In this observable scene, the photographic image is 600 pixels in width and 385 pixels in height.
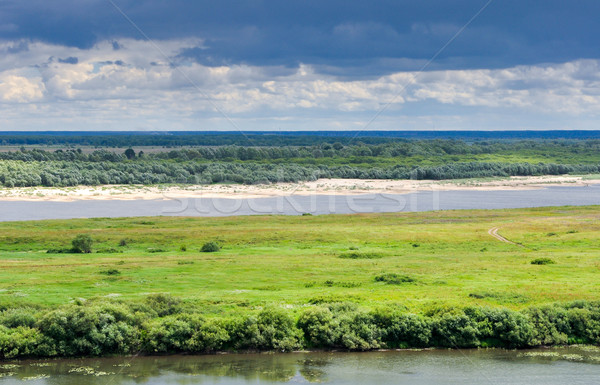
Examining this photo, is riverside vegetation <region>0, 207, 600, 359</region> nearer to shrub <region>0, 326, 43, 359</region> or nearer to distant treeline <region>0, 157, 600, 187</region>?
shrub <region>0, 326, 43, 359</region>

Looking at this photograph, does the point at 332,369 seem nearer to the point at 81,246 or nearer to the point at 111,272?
the point at 111,272

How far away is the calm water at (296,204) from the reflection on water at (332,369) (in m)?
68.4

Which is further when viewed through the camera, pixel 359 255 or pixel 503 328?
pixel 359 255

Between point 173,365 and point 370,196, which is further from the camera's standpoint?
point 370,196

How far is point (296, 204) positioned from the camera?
→ 122 meters

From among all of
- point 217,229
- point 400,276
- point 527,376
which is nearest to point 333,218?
point 217,229

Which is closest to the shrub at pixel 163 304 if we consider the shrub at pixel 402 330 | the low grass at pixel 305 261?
the low grass at pixel 305 261

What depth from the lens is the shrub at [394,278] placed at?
161ft

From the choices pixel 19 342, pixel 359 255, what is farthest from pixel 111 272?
pixel 359 255

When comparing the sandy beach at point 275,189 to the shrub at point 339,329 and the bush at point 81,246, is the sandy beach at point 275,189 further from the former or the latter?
the shrub at point 339,329

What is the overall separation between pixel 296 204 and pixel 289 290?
249 ft

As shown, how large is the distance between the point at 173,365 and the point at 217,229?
45.4m

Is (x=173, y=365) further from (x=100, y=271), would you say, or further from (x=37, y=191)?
(x=37, y=191)

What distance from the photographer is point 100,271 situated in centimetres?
5156
